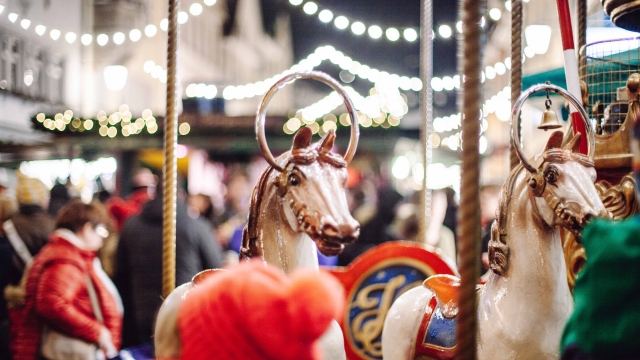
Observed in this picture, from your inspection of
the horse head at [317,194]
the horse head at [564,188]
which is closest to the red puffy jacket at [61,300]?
the horse head at [317,194]

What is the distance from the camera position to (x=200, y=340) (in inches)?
41.0

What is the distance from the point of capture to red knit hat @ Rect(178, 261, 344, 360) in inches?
39.0

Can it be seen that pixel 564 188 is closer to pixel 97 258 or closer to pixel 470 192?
pixel 470 192

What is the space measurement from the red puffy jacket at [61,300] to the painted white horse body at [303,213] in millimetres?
1792

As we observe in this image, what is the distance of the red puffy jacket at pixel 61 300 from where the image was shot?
3174mm

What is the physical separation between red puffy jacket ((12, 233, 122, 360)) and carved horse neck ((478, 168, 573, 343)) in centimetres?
232

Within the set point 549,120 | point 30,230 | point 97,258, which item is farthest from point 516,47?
point 30,230

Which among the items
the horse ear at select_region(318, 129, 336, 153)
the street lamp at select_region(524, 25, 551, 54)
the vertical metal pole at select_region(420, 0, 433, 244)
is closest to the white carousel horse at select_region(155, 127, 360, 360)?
the horse ear at select_region(318, 129, 336, 153)

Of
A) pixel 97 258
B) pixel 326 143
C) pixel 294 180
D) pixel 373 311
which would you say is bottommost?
pixel 373 311

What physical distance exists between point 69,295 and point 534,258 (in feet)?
8.35

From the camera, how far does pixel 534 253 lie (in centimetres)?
182

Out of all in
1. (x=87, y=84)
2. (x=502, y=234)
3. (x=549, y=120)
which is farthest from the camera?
(x=87, y=84)

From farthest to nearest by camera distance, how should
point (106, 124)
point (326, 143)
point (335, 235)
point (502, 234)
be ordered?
point (106, 124) → point (502, 234) → point (326, 143) → point (335, 235)

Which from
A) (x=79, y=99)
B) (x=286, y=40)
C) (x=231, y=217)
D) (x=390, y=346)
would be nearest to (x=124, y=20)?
(x=79, y=99)
